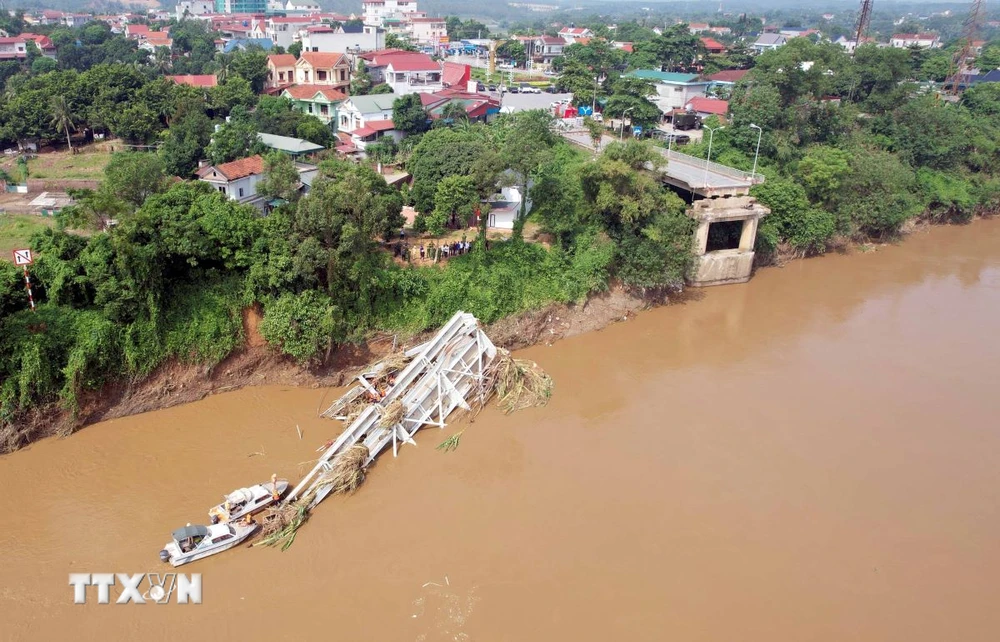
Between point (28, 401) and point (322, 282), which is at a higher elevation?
point (322, 282)

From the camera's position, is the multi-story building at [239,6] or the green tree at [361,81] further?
the multi-story building at [239,6]

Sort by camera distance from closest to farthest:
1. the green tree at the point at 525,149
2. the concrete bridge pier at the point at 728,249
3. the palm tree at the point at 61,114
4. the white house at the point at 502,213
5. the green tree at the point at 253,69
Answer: the green tree at the point at 525,149, the white house at the point at 502,213, the concrete bridge pier at the point at 728,249, the palm tree at the point at 61,114, the green tree at the point at 253,69

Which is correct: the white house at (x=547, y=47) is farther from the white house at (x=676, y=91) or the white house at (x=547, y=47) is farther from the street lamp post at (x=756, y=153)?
the street lamp post at (x=756, y=153)

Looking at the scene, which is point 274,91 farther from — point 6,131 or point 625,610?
point 625,610

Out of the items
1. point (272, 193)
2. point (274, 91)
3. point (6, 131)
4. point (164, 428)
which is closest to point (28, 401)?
point (164, 428)

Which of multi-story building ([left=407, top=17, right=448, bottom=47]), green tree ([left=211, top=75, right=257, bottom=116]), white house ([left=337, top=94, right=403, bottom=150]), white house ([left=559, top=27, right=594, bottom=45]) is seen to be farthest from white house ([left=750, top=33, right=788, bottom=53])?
green tree ([left=211, top=75, right=257, bottom=116])

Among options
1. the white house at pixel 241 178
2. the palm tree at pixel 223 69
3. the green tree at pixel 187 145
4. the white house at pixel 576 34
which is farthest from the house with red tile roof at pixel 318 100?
the white house at pixel 576 34
